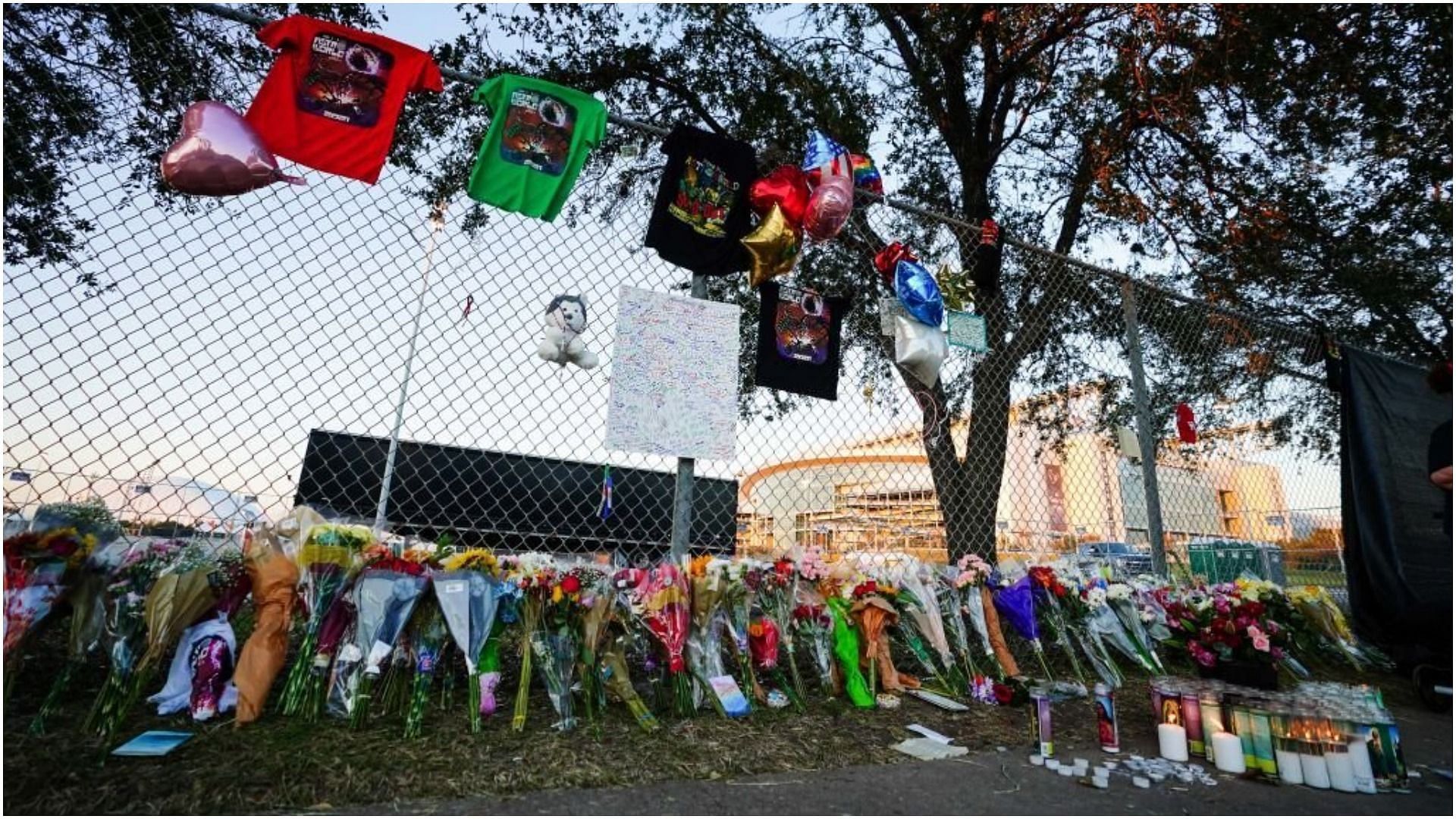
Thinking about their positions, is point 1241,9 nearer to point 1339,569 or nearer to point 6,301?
point 1339,569

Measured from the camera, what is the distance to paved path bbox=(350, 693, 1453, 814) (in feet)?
5.00

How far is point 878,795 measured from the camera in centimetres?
166

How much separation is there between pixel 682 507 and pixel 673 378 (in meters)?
0.61

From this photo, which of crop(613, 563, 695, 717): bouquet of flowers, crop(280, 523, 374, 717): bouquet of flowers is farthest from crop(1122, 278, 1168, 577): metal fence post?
crop(280, 523, 374, 717): bouquet of flowers

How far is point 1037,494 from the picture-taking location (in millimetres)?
4883

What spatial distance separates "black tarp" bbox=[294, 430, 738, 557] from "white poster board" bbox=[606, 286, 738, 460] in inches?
96.9

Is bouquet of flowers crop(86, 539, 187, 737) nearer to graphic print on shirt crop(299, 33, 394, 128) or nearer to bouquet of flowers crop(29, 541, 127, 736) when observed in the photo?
bouquet of flowers crop(29, 541, 127, 736)

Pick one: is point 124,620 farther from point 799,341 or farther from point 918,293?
point 918,293

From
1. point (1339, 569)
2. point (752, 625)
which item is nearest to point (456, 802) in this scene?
point (752, 625)

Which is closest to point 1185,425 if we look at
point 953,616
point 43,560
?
point 953,616

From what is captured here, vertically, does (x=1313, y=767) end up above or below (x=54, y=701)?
below

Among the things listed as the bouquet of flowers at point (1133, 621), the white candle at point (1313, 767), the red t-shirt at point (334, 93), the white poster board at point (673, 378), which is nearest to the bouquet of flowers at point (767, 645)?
the white poster board at point (673, 378)

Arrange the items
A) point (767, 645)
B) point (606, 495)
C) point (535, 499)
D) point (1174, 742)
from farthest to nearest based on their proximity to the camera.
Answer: point (535, 499) → point (606, 495) → point (767, 645) → point (1174, 742)

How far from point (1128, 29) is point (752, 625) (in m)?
6.00
